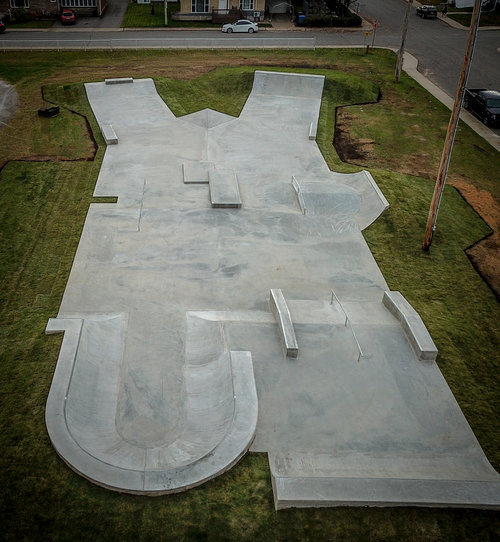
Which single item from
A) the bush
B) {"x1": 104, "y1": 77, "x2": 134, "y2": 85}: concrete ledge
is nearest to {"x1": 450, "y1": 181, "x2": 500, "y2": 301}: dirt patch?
{"x1": 104, "y1": 77, "x2": 134, "y2": 85}: concrete ledge

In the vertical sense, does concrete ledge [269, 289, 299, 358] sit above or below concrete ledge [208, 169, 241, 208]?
above

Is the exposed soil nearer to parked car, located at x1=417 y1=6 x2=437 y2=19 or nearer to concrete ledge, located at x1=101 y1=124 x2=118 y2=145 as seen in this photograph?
concrete ledge, located at x1=101 y1=124 x2=118 y2=145

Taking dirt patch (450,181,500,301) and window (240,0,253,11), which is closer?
dirt patch (450,181,500,301)

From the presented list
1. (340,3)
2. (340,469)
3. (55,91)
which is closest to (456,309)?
(340,469)

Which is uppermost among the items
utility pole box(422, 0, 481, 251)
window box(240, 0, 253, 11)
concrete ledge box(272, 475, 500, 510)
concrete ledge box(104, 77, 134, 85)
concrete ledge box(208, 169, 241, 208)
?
utility pole box(422, 0, 481, 251)

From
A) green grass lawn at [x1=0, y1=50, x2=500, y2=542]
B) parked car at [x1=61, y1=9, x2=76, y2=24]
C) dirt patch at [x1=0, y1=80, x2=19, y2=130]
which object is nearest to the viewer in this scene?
green grass lawn at [x1=0, y1=50, x2=500, y2=542]

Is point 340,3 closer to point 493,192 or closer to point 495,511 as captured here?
point 493,192

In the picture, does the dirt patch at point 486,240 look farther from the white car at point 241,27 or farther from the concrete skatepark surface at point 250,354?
the white car at point 241,27
